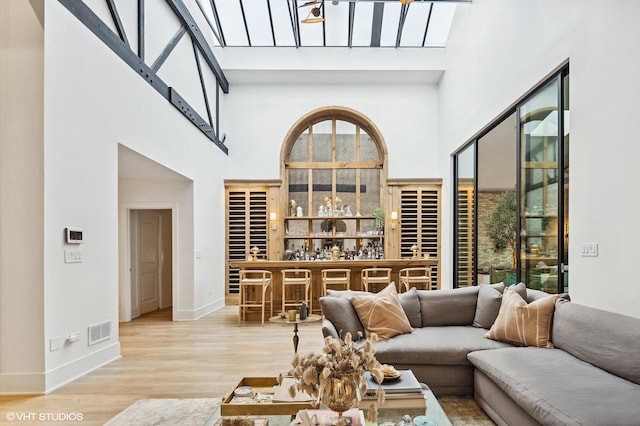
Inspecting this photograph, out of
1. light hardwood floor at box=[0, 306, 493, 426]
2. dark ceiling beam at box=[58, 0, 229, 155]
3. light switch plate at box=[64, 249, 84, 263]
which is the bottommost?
light hardwood floor at box=[0, 306, 493, 426]

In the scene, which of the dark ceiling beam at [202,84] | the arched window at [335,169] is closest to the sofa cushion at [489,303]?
the arched window at [335,169]

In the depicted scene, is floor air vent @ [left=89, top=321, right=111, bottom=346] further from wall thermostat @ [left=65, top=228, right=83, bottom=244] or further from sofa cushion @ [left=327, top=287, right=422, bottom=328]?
sofa cushion @ [left=327, top=287, right=422, bottom=328]

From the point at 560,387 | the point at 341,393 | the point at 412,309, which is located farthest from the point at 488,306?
the point at 341,393

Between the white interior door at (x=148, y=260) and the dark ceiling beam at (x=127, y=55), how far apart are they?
2.18 metres

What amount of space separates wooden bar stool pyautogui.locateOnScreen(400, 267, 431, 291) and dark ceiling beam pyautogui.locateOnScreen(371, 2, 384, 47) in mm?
4929

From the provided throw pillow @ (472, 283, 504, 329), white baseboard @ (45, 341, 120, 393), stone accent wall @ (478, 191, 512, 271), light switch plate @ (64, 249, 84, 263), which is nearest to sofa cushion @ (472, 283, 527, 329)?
throw pillow @ (472, 283, 504, 329)

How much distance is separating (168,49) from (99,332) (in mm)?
4230

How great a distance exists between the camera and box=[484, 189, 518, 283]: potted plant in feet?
18.3

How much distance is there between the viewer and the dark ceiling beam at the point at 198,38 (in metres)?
6.85

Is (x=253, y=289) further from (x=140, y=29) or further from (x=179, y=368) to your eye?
(x=140, y=29)

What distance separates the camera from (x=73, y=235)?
4164 millimetres

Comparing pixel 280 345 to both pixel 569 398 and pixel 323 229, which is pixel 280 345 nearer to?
pixel 569 398

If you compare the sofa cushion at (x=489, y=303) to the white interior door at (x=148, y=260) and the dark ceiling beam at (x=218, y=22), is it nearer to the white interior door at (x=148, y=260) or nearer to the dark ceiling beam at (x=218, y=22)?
the white interior door at (x=148, y=260)

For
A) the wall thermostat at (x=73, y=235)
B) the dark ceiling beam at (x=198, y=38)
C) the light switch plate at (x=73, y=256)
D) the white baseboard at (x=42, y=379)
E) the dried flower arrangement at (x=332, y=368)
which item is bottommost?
the white baseboard at (x=42, y=379)
